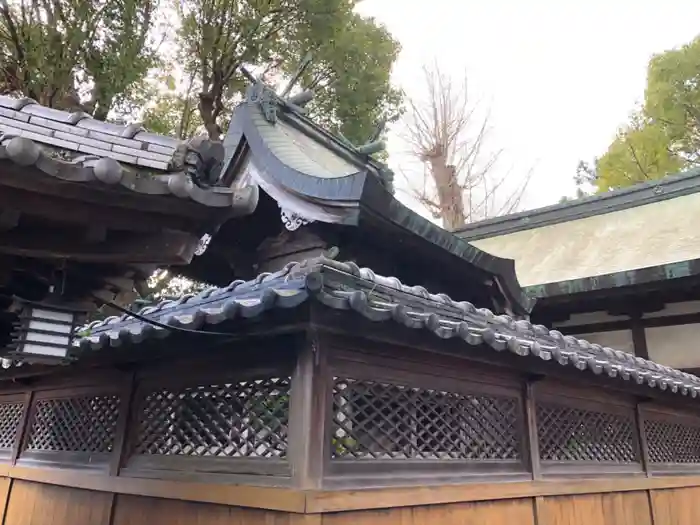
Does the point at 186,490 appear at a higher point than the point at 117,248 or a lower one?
lower

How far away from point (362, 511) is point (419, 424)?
833mm

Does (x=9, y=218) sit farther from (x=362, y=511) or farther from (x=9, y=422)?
(x=9, y=422)

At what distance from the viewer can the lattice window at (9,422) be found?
6207 millimetres

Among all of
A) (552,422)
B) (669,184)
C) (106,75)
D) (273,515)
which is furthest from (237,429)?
(669,184)

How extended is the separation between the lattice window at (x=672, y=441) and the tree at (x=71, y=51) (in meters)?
10.5

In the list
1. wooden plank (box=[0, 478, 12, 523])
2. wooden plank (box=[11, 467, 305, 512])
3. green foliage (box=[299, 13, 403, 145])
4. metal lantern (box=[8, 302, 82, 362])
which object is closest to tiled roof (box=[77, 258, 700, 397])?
metal lantern (box=[8, 302, 82, 362])

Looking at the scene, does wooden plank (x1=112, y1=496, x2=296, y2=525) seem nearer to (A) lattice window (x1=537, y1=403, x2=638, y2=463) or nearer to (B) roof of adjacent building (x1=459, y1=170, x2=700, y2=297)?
(A) lattice window (x1=537, y1=403, x2=638, y2=463)

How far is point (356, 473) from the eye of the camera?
3691 millimetres

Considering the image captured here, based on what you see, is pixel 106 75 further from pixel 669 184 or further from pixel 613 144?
pixel 613 144

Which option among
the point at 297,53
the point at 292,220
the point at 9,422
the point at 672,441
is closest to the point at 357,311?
the point at 292,220

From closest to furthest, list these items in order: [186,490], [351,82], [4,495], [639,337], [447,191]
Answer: [186,490], [4,495], [639,337], [351,82], [447,191]

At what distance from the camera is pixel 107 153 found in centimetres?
296

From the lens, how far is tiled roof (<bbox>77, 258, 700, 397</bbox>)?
10.4 feet

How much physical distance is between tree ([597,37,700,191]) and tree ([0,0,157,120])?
17286mm
